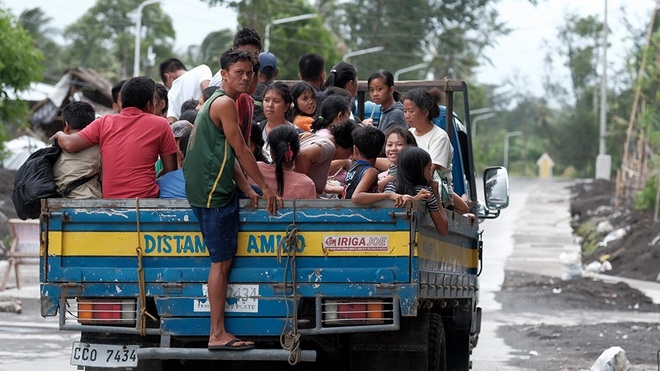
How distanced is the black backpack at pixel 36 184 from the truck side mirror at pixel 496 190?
4.51 meters

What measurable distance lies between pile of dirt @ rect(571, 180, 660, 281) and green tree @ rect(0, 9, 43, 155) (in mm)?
12497

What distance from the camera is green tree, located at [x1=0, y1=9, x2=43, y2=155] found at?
60.8 ft

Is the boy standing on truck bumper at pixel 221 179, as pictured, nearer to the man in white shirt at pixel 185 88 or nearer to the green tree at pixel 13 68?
the man in white shirt at pixel 185 88


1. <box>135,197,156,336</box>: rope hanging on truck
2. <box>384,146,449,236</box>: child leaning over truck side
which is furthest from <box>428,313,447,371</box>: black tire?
<box>135,197,156,336</box>: rope hanging on truck

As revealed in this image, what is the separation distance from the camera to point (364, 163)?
24.7ft

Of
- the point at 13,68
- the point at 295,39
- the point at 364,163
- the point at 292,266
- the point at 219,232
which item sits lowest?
the point at 292,266

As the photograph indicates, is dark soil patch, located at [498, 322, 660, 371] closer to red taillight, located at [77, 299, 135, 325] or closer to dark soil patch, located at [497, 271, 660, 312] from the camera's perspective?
dark soil patch, located at [497, 271, 660, 312]

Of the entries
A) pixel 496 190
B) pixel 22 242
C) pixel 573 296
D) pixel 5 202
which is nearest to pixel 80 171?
pixel 496 190

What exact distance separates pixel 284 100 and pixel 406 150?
4.95 ft

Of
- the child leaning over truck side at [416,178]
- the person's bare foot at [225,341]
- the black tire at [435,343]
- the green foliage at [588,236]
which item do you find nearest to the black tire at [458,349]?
the black tire at [435,343]

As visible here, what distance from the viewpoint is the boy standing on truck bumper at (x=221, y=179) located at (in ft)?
21.7

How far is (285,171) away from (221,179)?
575mm

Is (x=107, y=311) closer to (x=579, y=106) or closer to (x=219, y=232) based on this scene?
(x=219, y=232)

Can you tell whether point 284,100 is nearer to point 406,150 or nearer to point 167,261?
point 406,150
